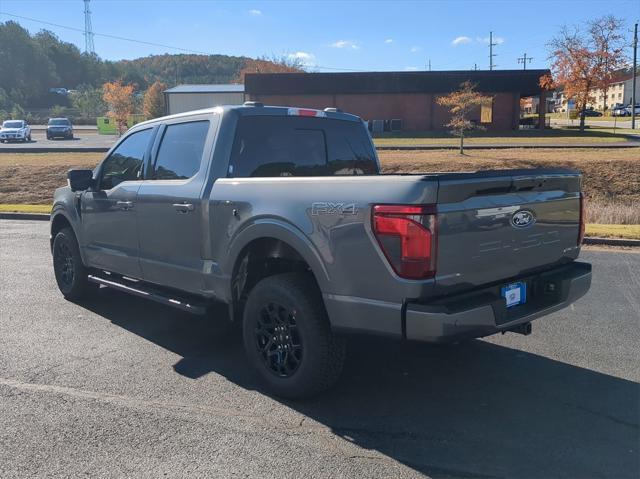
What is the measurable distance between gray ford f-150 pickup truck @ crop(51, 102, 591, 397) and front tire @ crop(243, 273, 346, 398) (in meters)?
0.01

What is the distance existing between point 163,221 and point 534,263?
3041 millimetres

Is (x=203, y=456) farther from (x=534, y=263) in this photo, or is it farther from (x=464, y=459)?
(x=534, y=263)

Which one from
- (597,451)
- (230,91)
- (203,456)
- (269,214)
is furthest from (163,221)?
(230,91)

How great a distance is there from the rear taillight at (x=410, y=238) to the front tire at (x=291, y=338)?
0.78 meters

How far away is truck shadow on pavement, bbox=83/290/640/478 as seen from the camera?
3.32m

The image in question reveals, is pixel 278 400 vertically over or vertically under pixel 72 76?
under

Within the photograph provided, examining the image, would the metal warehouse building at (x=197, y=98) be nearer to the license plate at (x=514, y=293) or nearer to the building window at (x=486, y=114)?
the building window at (x=486, y=114)

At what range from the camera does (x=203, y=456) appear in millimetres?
3379

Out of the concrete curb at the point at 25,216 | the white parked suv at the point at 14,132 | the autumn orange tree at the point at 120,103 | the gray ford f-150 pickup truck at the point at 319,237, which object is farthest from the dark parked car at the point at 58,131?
the gray ford f-150 pickup truck at the point at 319,237

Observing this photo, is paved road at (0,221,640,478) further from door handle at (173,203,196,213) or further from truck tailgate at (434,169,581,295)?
door handle at (173,203,196,213)

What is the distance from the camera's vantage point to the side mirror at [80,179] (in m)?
6.01

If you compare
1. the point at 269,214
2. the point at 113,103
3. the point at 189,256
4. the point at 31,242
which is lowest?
the point at 31,242

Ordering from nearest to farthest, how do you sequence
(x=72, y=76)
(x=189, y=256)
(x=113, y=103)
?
(x=189, y=256) → (x=113, y=103) → (x=72, y=76)

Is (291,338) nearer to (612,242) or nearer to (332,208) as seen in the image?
(332,208)
